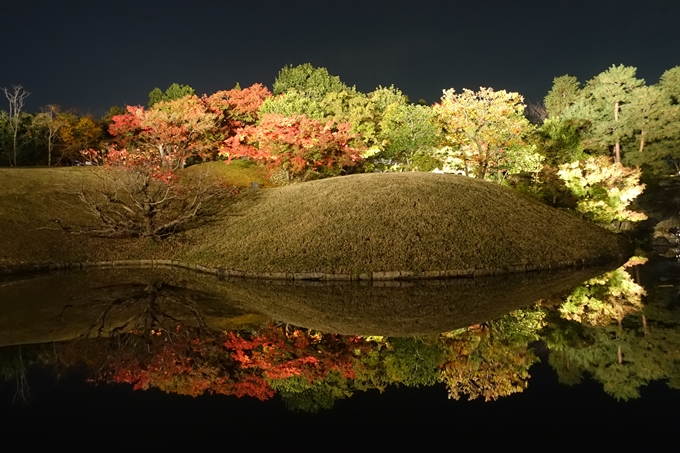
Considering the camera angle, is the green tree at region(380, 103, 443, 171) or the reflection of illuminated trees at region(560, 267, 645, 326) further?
the green tree at region(380, 103, 443, 171)

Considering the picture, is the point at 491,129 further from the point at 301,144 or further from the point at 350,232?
the point at 350,232

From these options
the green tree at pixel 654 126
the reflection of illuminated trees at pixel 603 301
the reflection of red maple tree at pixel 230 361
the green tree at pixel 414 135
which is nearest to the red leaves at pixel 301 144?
the green tree at pixel 414 135

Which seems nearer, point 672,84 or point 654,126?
point 654,126

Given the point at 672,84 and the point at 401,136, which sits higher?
the point at 672,84

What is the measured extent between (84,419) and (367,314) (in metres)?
6.40

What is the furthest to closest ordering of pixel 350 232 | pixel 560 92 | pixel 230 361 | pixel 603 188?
pixel 560 92 < pixel 603 188 < pixel 350 232 < pixel 230 361

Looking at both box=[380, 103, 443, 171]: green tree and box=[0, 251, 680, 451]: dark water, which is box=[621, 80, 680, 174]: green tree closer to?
box=[380, 103, 443, 171]: green tree

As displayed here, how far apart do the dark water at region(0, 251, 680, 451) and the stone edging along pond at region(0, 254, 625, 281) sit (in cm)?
252

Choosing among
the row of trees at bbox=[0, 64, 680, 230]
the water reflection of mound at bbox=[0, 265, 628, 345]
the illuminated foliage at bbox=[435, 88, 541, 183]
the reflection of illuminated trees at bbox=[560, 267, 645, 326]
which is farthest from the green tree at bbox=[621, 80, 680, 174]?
the reflection of illuminated trees at bbox=[560, 267, 645, 326]

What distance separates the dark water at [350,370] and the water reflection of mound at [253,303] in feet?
0.29

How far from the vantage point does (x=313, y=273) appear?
1648 cm

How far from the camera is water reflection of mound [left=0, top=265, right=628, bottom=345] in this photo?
10539 mm

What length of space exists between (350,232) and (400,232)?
1894mm

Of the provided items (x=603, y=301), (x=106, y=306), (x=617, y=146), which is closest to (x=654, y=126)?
(x=617, y=146)
